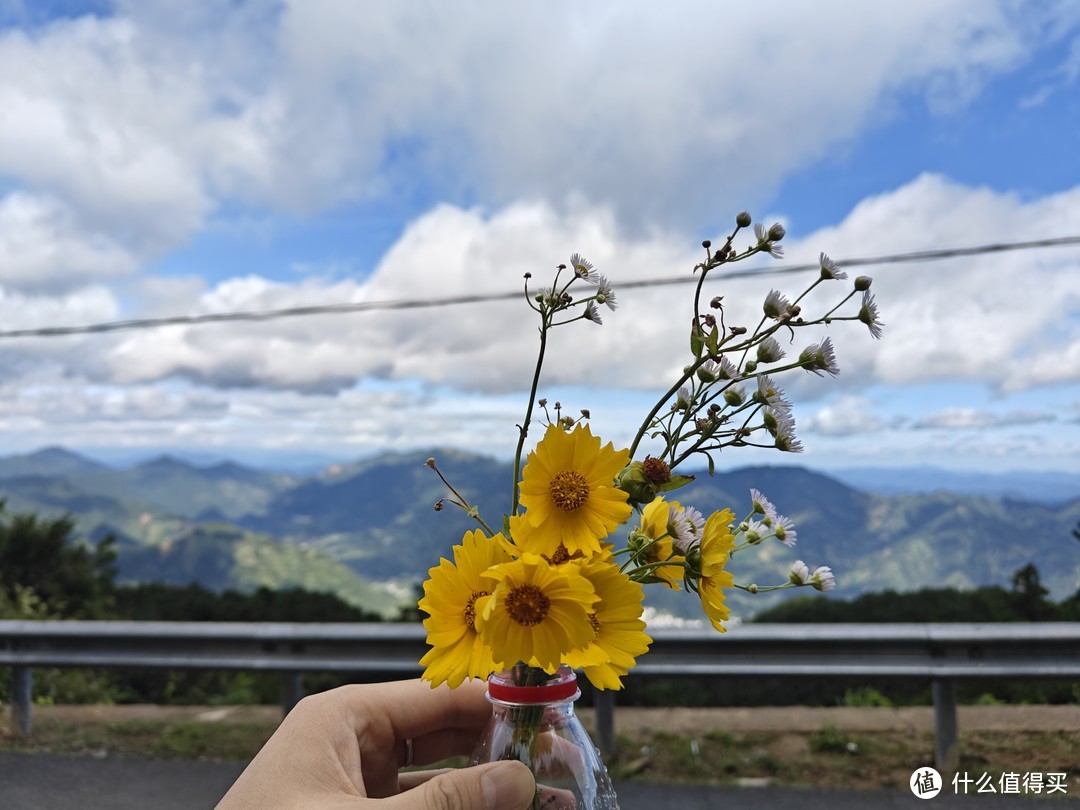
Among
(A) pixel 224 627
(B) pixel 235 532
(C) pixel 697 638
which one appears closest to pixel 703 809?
(C) pixel 697 638

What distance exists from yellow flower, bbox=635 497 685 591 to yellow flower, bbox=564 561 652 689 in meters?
0.05

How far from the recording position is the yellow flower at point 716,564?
1098 millimetres

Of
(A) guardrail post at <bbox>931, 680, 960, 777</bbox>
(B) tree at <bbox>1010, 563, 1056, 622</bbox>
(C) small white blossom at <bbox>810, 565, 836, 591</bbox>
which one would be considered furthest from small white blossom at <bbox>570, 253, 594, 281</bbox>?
(B) tree at <bbox>1010, 563, 1056, 622</bbox>

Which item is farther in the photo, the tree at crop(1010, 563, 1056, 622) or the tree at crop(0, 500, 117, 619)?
the tree at crop(0, 500, 117, 619)

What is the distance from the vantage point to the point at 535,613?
1010 millimetres

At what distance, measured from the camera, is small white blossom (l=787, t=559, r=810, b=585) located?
1.23 m

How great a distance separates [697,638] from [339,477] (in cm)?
19639

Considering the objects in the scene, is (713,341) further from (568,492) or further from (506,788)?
(506,788)

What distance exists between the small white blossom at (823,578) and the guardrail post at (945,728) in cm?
367

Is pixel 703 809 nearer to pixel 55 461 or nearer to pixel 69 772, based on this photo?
pixel 69 772

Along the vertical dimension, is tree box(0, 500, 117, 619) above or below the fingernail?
below

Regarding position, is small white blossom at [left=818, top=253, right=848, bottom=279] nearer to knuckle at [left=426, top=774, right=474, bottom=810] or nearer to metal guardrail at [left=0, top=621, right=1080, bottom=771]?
knuckle at [left=426, top=774, right=474, bottom=810]

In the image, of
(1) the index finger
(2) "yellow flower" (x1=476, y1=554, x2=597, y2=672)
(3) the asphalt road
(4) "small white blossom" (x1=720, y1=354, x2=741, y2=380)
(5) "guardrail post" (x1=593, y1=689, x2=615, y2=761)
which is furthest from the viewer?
(5) "guardrail post" (x1=593, y1=689, x2=615, y2=761)

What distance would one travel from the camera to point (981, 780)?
4043 millimetres
